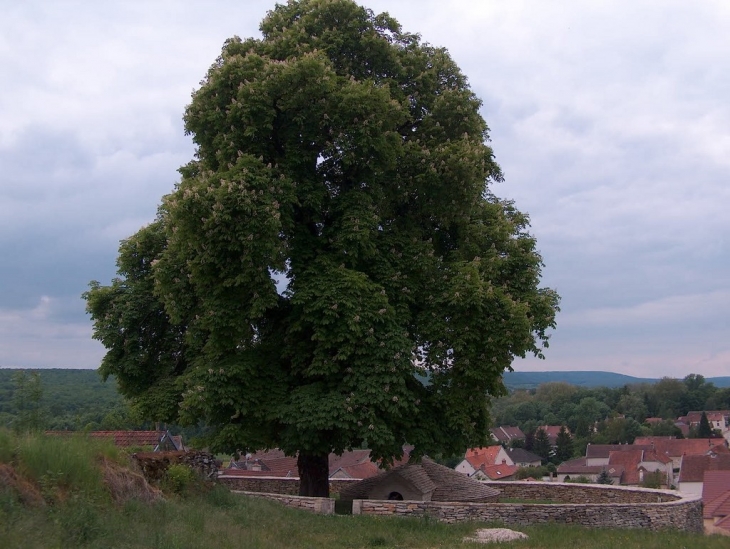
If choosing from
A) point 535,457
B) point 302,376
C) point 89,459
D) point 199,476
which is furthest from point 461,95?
point 535,457

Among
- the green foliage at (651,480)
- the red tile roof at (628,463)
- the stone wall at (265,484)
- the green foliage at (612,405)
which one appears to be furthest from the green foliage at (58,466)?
the green foliage at (612,405)

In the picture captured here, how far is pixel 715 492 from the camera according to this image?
3756 cm

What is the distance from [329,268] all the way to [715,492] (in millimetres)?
31272

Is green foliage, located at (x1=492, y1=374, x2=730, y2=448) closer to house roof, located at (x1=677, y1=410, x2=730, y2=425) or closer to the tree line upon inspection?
the tree line

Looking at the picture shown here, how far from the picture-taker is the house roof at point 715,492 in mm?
30652

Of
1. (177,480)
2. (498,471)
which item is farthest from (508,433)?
(177,480)

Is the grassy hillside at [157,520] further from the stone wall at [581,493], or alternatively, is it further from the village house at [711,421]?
the village house at [711,421]

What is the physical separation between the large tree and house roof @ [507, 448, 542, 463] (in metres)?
71.9

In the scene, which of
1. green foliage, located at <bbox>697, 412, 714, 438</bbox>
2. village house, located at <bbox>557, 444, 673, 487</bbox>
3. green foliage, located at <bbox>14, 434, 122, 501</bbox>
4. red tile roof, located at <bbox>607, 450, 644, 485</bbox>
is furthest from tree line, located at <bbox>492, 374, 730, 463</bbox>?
green foliage, located at <bbox>14, 434, 122, 501</bbox>

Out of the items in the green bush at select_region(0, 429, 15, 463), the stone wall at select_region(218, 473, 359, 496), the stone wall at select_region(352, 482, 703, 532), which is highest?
the green bush at select_region(0, 429, 15, 463)

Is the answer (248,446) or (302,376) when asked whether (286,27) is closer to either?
(302,376)

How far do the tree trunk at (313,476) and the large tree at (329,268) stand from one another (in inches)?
2.2

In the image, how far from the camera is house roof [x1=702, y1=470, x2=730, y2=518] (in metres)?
30.7

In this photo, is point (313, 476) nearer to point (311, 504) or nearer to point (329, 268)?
point (311, 504)
